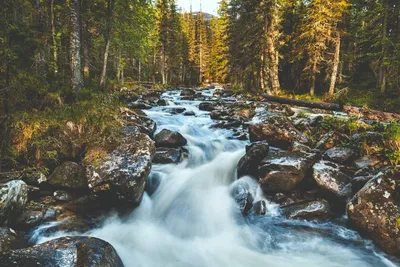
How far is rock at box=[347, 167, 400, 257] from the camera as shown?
195 inches

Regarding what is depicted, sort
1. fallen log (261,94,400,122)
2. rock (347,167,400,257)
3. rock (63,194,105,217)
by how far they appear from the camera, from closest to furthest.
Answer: rock (347,167,400,257)
rock (63,194,105,217)
fallen log (261,94,400,122)

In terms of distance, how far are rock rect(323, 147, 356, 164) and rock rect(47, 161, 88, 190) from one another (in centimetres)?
689

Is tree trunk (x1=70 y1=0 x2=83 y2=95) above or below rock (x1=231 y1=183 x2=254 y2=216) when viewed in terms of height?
above

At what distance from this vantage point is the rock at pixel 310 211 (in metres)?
6.21

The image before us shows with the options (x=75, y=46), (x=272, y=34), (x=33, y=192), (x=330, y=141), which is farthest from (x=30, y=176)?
(x=272, y=34)

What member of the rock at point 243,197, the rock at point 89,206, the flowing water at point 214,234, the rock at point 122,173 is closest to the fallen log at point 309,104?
the flowing water at point 214,234

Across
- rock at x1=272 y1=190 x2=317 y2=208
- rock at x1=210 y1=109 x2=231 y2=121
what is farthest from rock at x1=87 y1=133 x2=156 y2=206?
rock at x1=210 y1=109 x2=231 y2=121

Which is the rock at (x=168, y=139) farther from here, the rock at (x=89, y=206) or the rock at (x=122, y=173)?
the rock at (x=89, y=206)

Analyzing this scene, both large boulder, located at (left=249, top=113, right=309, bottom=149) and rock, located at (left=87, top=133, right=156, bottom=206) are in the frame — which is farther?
large boulder, located at (left=249, top=113, right=309, bottom=149)

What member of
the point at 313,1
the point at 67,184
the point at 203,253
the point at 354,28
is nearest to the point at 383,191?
the point at 203,253

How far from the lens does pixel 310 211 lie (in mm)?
6266

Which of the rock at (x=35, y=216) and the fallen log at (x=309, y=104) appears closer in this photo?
the rock at (x=35, y=216)

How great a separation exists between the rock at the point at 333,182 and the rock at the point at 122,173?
446 cm

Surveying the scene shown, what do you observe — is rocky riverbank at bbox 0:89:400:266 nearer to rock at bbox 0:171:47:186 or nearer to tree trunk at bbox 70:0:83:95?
rock at bbox 0:171:47:186
